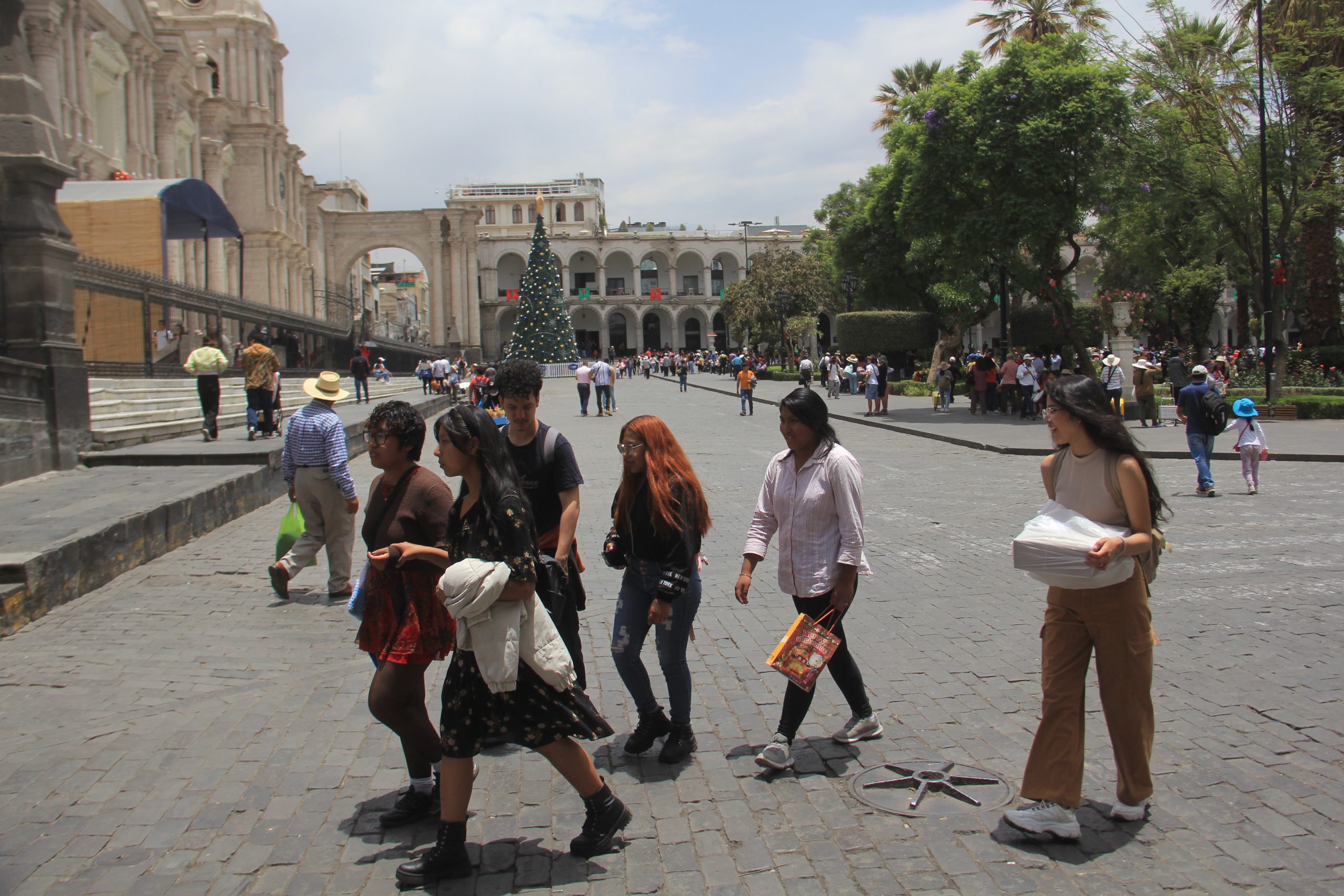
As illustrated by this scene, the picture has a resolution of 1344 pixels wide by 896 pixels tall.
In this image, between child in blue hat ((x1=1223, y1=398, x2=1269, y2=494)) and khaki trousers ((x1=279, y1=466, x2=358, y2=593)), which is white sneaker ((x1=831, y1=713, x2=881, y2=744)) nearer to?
khaki trousers ((x1=279, y1=466, x2=358, y2=593))

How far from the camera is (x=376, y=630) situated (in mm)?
3822

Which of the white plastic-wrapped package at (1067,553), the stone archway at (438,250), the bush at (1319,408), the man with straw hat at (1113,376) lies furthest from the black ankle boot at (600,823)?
the stone archway at (438,250)

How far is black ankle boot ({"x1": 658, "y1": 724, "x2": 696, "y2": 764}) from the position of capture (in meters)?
4.30

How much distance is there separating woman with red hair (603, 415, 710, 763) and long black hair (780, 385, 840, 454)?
0.49 m

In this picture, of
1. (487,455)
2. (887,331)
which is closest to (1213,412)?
(487,455)

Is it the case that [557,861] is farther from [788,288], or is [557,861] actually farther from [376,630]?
[788,288]

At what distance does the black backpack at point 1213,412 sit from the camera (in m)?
11.6

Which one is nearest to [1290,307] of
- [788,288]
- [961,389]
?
[961,389]

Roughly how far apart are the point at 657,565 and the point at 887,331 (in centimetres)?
3905

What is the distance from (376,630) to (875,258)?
3810cm

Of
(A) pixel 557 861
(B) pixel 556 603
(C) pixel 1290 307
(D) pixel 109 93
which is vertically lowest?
(A) pixel 557 861

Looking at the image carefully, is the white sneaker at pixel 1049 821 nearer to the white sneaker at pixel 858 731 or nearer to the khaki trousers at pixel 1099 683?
the khaki trousers at pixel 1099 683

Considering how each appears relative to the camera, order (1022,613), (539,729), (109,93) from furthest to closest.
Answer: (109,93)
(1022,613)
(539,729)

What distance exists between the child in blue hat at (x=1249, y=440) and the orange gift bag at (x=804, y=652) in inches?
363
